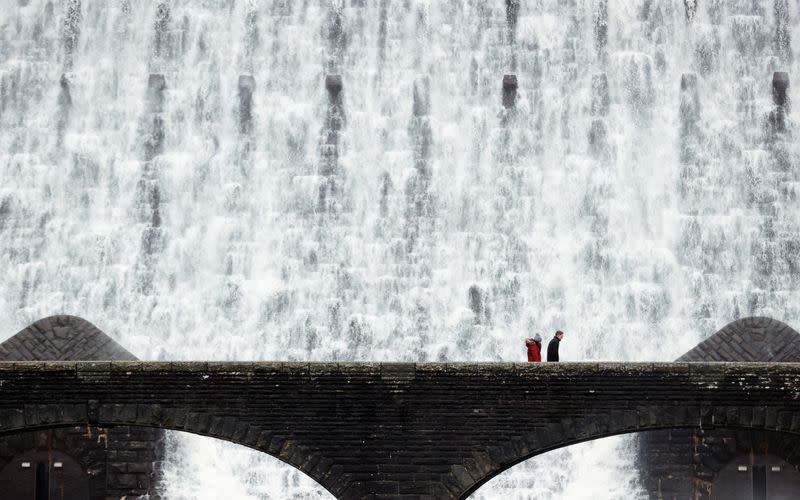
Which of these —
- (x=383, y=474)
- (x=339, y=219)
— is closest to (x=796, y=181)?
(x=339, y=219)

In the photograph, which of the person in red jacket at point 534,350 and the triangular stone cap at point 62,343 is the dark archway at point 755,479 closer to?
the person in red jacket at point 534,350

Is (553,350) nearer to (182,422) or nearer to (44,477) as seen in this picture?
(182,422)

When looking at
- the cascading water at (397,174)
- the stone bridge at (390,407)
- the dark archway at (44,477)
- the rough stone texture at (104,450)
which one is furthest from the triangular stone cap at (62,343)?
the stone bridge at (390,407)

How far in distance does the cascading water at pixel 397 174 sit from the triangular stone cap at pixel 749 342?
1.39 feet

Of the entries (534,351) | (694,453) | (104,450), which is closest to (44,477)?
(104,450)

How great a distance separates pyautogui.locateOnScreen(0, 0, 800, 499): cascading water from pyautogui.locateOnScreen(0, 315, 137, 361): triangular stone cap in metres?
0.51

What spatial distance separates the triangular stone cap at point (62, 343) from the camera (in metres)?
28.7

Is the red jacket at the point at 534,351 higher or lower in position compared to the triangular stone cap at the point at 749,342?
lower

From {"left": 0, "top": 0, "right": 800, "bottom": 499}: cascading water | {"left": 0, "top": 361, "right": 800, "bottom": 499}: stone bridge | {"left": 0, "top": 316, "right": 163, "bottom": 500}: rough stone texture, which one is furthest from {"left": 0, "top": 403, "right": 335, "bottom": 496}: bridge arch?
{"left": 0, "top": 0, "right": 800, "bottom": 499}: cascading water

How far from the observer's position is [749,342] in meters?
29.1

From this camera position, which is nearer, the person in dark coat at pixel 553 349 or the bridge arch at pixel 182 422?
the bridge arch at pixel 182 422

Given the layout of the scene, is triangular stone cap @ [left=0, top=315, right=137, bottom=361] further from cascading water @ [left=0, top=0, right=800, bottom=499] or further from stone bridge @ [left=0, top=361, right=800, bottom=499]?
stone bridge @ [left=0, top=361, right=800, bottom=499]

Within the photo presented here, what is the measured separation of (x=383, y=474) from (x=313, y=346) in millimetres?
8421

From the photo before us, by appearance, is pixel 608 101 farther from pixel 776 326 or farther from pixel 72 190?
pixel 72 190
